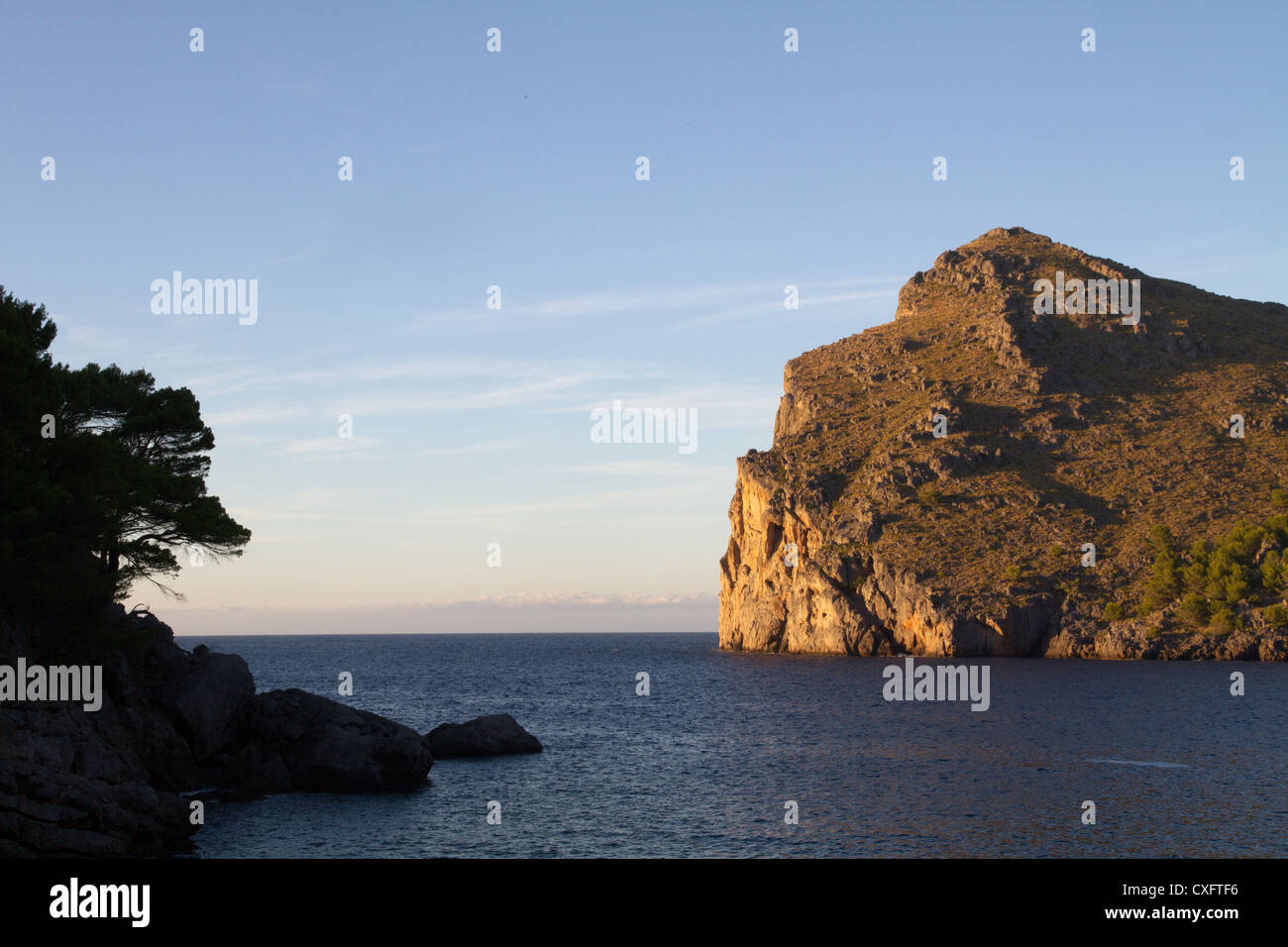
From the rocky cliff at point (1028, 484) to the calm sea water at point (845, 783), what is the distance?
72.0ft

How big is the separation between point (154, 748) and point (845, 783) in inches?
1206

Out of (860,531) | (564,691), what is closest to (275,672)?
(564,691)

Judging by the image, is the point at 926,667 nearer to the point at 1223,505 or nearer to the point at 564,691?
the point at 564,691

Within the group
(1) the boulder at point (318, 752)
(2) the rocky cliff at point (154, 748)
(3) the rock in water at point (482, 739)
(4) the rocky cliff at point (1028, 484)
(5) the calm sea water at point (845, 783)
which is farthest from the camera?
(4) the rocky cliff at point (1028, 484)

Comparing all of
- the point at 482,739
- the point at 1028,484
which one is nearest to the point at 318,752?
the point at 482,739

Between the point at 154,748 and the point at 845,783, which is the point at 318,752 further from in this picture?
the point at 845,783

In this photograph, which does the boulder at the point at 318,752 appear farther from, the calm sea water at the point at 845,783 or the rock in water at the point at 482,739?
the rock in water at the point at 482,739

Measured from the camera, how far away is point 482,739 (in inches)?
2160

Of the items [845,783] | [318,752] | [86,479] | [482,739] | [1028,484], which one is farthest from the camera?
[1028,484]

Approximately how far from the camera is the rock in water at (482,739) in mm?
54188

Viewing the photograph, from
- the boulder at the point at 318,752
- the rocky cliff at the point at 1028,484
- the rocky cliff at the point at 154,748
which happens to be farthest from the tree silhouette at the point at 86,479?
the rocky cliff at the point at 1028,484

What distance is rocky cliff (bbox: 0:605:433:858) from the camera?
98.5 feet

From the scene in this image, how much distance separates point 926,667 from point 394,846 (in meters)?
76.9

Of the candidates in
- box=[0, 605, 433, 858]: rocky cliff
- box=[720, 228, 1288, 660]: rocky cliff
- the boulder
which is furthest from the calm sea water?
box=[720, 228, 1288, 660]: rocky cliff
